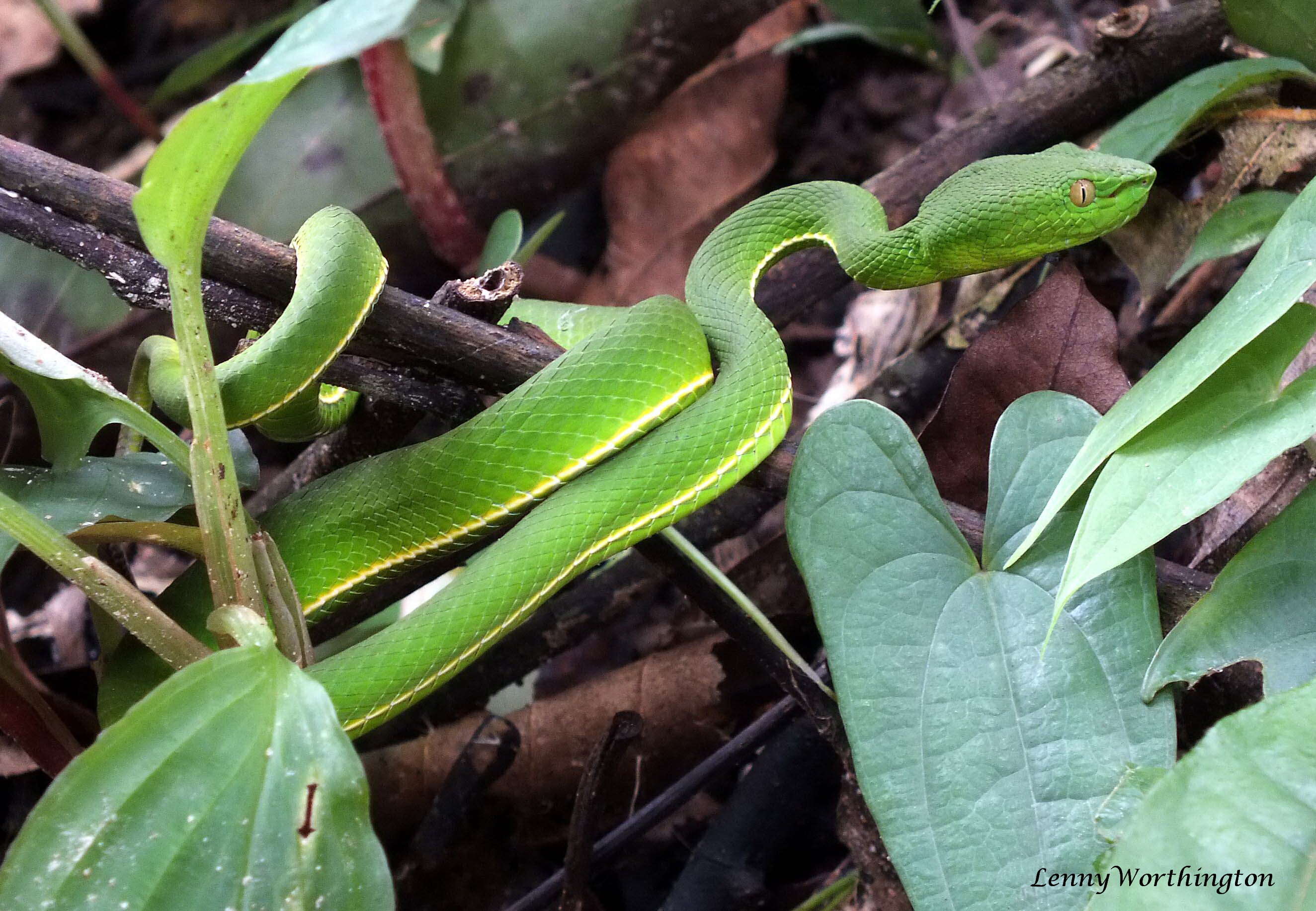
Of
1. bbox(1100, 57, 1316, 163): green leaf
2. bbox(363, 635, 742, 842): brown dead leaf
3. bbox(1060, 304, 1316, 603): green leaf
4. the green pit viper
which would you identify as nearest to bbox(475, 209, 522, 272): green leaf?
the green pit viper

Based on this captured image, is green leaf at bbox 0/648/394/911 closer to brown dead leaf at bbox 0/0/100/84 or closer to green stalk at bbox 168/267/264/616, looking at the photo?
green stalk at bbox 168/267/264/616

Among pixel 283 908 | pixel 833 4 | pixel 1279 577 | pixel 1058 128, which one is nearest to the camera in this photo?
pixel 283 908

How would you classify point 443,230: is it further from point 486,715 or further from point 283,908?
point 283,908

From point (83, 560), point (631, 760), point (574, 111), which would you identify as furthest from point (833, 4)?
point (83, 560)

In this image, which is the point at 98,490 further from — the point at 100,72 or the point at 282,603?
the point at 100,72

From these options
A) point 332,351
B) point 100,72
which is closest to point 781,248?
point 332,351

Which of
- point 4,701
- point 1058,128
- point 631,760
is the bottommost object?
point 631,760
